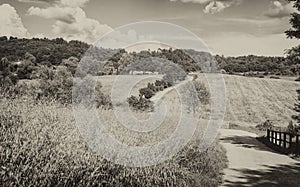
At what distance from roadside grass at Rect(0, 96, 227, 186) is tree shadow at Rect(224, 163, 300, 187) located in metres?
2.30

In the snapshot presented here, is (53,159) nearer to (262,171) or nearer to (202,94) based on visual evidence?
(262,171)

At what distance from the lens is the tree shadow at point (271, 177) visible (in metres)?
10.7

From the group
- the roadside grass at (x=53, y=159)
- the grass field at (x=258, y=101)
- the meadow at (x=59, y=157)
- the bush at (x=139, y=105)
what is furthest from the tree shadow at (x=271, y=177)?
the grass field at (x=258, y=101)

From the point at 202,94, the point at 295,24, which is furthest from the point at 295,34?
the point at 202,94

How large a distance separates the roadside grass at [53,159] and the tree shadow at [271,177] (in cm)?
230

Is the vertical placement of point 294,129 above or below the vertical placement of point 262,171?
above

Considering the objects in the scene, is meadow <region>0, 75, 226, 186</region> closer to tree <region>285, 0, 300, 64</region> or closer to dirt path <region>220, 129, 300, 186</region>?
dirt path <region>220, 129, 300, 186</region>

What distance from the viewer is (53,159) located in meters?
5.54

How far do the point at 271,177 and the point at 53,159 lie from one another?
869 centimetres

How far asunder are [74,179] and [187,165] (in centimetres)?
463

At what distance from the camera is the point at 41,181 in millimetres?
5195

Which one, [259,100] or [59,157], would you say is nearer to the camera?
[59,157]

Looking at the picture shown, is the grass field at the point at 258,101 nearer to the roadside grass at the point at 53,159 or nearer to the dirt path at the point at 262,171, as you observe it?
the dirt path at the point at 262,171

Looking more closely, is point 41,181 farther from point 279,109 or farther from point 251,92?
point 251,92
